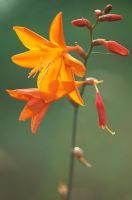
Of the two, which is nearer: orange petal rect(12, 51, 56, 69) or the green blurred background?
orange petal rect(12, 51, 56, 69)

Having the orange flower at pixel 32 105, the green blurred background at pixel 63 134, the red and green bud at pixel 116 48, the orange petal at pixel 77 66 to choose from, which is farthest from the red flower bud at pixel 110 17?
the green blurred background at pixel 63 134

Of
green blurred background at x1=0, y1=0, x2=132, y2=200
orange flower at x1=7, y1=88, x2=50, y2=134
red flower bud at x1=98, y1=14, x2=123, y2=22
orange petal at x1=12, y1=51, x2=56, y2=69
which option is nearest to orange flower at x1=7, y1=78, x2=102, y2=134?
orange flower at x1=7, y1=88, x2=50, y2=134

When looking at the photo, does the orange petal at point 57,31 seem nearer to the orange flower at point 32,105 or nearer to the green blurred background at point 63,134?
the orange flower at point 32,105

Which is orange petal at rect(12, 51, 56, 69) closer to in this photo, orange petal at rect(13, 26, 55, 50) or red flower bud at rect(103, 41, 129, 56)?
orange petal at rect(13, 26, 55, 50)

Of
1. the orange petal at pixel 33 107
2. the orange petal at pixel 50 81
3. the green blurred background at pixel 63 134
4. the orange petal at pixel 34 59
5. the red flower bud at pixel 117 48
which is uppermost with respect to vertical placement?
the red flower bud at pixel 117 48

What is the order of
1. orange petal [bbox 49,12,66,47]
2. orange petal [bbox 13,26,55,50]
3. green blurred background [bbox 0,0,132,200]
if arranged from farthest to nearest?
green blurred background [bbox 0,0,132,200], orange petal [bbox 13,26,55,50], orange petal [bbox 49,12,66,47]

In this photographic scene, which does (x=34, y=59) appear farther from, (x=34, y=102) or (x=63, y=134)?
(x=63, y=134)

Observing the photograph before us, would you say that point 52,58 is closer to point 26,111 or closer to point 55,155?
point 26,111

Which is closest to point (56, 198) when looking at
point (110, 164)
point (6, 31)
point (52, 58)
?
point (110, 164)
